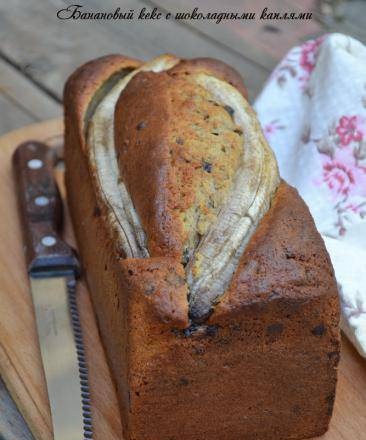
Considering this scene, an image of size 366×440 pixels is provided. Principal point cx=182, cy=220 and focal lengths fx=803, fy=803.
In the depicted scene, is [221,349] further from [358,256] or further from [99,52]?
[99,52]

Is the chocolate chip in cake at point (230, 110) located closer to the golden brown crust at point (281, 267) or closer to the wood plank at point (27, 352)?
the golden brown crust at point (281, 267)

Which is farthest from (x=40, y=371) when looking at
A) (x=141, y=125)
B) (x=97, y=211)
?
(x=141, y=125)

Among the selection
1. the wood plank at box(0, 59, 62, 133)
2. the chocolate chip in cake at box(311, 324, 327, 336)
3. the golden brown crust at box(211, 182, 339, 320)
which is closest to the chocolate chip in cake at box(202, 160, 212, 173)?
the golden brown crust at box(211, 182, 339, 320)

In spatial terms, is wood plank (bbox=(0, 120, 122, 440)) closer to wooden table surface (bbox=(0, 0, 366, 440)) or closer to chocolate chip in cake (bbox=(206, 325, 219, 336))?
chocolate chip in cake (bbox=(206, 325, 219, 336))

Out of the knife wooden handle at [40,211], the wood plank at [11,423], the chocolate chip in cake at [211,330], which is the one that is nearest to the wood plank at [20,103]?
the knife wooden handle at [40,211]

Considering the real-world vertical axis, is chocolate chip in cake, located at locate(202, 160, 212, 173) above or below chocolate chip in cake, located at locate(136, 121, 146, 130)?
above

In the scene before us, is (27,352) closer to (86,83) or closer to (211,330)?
(211,330)
